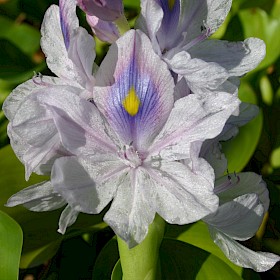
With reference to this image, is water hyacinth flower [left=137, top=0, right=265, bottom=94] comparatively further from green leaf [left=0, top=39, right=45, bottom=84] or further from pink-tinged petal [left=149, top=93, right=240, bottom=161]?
green leaf [left=0, top=39, right=45, bottom=84]

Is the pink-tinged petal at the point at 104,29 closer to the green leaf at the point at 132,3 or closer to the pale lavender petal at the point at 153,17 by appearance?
the pale lavender petal at the point at 153,17

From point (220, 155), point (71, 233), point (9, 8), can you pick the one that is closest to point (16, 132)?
point (220, 155)

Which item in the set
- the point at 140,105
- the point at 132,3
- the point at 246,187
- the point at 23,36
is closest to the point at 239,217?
the point at 246,187

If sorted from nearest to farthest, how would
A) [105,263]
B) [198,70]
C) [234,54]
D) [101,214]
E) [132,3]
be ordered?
[198,70], [234,54], [105,263], [101,214], [132,3]

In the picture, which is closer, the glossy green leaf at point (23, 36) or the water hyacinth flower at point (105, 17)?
the water hyacinth flower at point (105, 17)

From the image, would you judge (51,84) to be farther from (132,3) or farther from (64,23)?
(132,3)

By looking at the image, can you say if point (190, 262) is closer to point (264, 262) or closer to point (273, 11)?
point (264, 262)

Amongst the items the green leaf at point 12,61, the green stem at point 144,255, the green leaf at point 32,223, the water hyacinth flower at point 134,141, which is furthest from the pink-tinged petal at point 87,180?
the green leaf at point 12,61
